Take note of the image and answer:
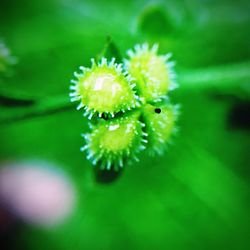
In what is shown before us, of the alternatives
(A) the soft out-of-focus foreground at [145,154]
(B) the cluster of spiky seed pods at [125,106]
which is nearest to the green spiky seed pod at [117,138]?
(B) the cluster of spiky seed pods at [125,106]

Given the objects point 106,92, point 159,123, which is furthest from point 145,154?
point 106,92

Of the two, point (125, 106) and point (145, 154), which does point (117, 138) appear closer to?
point (125, 106)

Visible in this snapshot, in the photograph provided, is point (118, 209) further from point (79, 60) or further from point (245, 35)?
point (245, 35)

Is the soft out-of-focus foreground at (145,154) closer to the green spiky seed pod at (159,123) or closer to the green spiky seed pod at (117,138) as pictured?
the green spiky seed pod at (159,123)

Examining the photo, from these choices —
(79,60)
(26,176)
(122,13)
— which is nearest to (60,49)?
(79,60)

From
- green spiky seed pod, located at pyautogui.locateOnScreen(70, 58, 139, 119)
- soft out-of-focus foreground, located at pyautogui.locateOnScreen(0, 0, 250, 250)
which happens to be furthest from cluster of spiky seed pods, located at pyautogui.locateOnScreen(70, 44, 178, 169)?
soft out-of-focus foreground, located at pyautogui.locateOnScreen(0, 0, 250, 250)

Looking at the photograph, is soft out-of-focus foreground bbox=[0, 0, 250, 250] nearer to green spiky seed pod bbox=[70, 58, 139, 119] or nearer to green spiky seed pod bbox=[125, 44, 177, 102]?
green spiky seed pod bbox=[125, 44, 177, 102]

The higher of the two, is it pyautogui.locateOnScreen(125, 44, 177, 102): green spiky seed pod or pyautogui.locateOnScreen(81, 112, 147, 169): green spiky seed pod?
pyautogui.locateOnScreen(125, 44, 177, 102): green spiky seed pod
